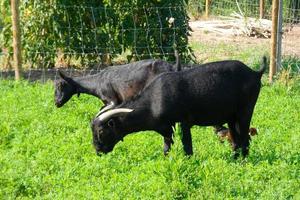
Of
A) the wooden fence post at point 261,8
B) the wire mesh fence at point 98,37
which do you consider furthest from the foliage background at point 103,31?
the wooden fence post at point 261,8

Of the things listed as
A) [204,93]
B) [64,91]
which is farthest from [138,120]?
[64,91]

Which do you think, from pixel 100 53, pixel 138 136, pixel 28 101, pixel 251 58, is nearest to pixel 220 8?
pixel 251 58

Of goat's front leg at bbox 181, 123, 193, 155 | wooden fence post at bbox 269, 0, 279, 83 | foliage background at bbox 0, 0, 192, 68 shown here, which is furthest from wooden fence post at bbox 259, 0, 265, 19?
goat's front leg at bbox 181, 123, 193, 155

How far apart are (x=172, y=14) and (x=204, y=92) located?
6.47 meters

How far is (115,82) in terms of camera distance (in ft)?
32.2

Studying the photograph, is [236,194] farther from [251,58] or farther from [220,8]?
[220,8]

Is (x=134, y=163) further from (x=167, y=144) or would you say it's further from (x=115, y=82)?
(x=115, y=82)

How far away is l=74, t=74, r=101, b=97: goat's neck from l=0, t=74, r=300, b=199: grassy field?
0.33m

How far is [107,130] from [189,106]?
1.04 metres

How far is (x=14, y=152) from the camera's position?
8.09 metres

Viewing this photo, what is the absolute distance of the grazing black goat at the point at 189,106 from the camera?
25.0 feet

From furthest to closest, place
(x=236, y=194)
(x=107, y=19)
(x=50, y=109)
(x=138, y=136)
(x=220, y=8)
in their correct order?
(x=220, y=8), (x=107, y=19), (x=50, y=109), (x=138, y=136), (x=236, y=194)

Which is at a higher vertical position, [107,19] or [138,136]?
[107,19]

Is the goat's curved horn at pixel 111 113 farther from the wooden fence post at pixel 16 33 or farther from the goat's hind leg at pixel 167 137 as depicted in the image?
the wooden fence post at pixel 16 33
